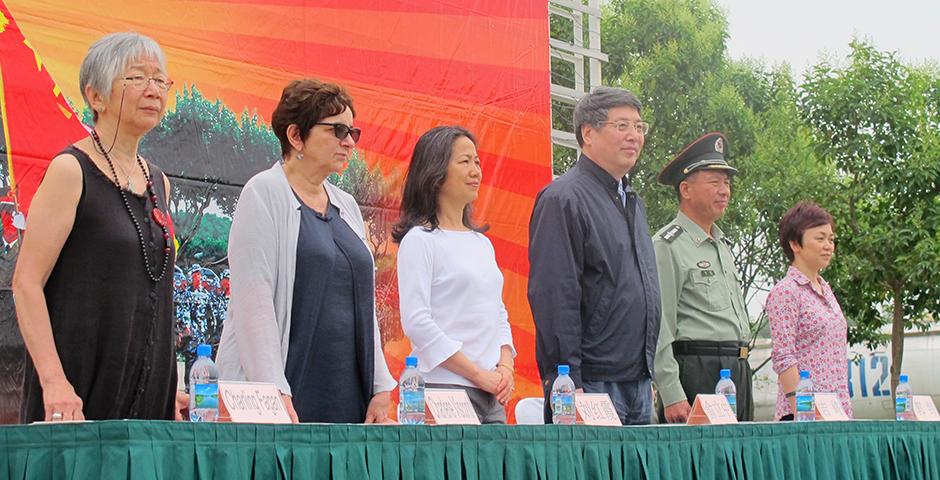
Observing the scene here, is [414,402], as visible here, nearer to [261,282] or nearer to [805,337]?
[261,282]

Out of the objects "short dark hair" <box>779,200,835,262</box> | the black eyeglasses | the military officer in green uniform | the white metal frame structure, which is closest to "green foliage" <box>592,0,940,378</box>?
the white metal frame structure

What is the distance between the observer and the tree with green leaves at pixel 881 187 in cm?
964

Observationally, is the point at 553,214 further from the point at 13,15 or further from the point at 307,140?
the point at 13,15

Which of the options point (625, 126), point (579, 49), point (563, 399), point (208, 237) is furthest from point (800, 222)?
point (579, 49)

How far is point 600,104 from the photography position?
133 inches

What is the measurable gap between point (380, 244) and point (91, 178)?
2.72 meters

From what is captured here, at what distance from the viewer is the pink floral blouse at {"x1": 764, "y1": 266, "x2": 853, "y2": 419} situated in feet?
12.7

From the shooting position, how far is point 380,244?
4.83 m

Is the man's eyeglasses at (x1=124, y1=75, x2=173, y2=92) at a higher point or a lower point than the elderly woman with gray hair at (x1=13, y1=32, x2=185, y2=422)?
higher

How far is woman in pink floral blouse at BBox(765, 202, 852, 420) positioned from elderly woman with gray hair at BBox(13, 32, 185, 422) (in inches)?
88.1

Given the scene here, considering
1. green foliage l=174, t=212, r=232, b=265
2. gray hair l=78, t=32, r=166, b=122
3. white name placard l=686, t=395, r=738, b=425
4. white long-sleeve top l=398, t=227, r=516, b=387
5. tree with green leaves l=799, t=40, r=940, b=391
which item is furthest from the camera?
tree with green leaves l=799, t=40, r=940, b=391

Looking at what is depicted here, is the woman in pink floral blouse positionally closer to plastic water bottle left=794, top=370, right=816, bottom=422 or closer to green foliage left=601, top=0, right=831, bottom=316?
plastic water bottle left=794, top=370, right=816, bottom=422

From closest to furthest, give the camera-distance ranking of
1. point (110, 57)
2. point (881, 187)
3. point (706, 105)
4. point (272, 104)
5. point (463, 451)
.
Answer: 1. point (463, 451)
2. point (110, 57)
3. point (272, 104)
4. point (881, 187)
5. point (706, 105)

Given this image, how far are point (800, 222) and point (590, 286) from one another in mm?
1254
